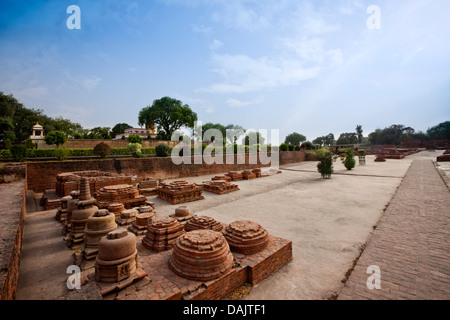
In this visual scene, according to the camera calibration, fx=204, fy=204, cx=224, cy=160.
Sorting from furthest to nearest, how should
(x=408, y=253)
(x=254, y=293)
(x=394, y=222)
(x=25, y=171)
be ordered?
(x=25, y=171), (x=394, y=222), (x=408, y=253), (x=254, y=293)

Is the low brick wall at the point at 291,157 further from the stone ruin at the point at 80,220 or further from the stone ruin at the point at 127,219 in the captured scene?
the stone ruin at the point at 80,220

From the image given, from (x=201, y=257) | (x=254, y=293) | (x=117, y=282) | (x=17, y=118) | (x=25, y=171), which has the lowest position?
(x=254, y=293)

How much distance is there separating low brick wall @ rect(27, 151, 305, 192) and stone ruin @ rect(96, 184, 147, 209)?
183 inches

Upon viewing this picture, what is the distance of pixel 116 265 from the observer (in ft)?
8.73

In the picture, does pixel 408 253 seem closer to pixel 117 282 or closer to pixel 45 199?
pixel 117 282

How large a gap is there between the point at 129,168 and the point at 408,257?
12.5 metres

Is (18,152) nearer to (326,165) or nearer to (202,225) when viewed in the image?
(202,225)

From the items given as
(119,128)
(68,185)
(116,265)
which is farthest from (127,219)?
(119,128)

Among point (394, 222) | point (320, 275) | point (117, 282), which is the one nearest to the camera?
point (117, 282)

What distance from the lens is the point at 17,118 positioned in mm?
28125

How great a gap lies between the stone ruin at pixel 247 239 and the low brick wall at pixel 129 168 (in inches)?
391
